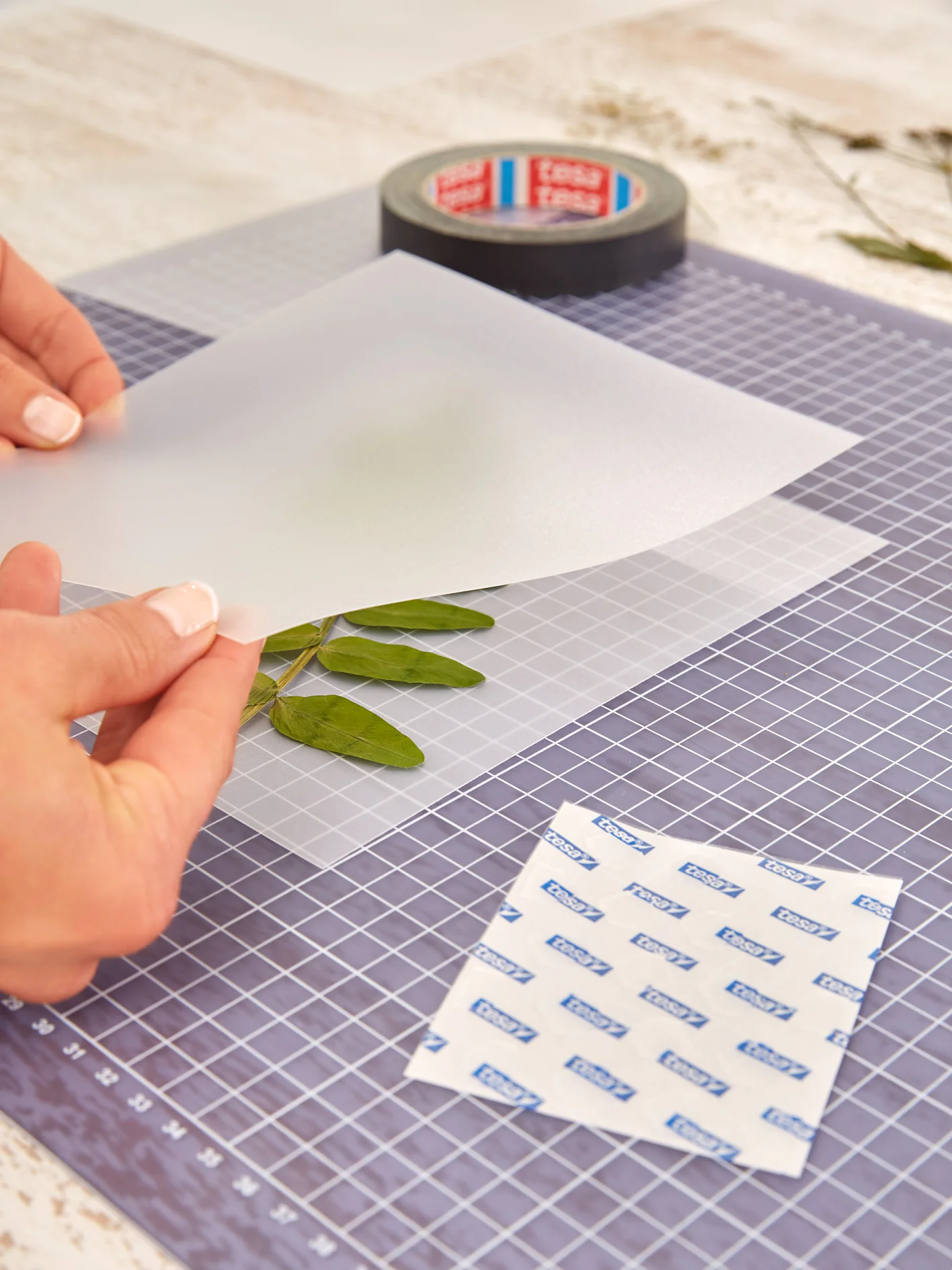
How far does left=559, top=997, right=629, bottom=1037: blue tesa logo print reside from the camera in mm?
732

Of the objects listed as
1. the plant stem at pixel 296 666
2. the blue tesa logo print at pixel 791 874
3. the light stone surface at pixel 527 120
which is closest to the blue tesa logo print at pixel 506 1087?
the blue tesa logo print at pixel 791 874

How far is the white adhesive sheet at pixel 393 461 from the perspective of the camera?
0.92 metres

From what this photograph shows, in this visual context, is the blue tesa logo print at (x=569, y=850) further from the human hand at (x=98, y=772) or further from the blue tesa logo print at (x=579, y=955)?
the human hand at (x=98, y=772)

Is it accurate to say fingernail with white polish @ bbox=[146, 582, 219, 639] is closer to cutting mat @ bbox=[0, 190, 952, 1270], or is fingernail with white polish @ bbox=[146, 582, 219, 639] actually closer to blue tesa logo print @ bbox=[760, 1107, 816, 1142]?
cutting mat @ bbox=[0, 190, 952, 1270]

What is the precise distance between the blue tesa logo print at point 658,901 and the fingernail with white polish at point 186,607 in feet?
0.91

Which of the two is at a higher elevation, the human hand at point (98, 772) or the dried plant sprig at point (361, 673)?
the human hand at point (98, 772)

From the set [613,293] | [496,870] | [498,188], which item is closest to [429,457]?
[496,870]

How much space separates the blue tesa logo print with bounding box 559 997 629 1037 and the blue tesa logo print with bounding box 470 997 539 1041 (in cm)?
2

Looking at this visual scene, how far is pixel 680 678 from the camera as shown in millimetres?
1015

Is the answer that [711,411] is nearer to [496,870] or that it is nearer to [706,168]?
[496,870]

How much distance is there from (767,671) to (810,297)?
2.38 feet

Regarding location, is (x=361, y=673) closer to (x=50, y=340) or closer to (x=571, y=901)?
(x=571, y=901)

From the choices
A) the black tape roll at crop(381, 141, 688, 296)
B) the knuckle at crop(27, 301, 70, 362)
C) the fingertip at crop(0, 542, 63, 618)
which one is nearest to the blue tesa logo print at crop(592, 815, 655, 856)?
the fingertip at crop(0, 542, 63, 618)

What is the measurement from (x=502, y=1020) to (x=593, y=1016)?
45 mm
